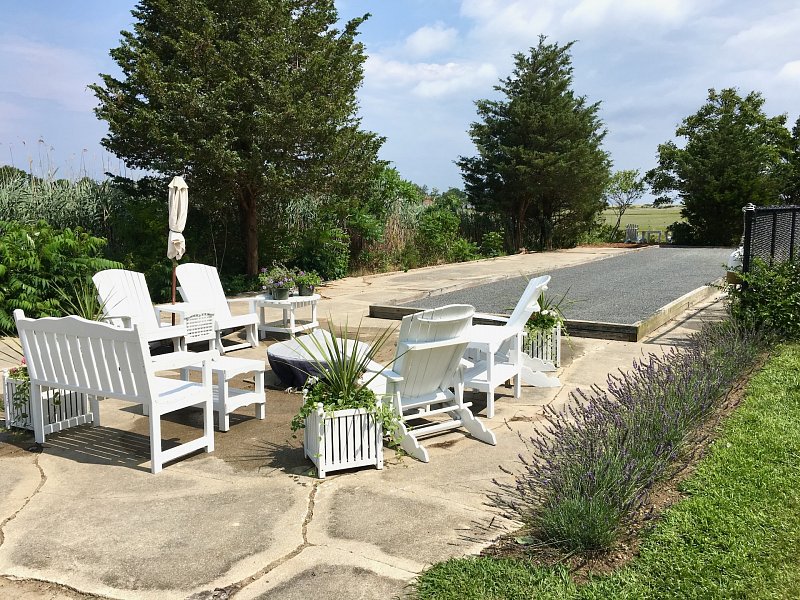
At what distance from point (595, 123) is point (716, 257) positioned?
8614 millimetres

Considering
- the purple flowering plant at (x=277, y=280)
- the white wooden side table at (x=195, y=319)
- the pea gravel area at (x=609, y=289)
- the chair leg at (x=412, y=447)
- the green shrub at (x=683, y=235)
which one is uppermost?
the green shrub at (x=683, y=235)

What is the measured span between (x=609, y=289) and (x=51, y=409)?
37.6 feet

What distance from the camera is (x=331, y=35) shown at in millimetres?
14453

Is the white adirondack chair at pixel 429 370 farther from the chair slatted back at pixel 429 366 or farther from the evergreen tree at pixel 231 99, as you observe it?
the evergreen tree at pixel 231 99

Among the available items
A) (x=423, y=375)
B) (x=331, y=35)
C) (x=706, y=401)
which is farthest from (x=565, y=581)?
(x=331, y=35)

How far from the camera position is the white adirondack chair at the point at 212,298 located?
795 centimetres

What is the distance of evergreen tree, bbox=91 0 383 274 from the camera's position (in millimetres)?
12133

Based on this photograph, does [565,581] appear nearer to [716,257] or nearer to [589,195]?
[716,257]

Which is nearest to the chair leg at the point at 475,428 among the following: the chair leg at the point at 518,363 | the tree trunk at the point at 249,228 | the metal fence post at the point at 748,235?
the chair leg at the point at 518,363

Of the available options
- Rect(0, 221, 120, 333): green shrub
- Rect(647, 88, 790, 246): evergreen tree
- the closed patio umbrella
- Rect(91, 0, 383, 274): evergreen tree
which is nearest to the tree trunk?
Rect(91, 0, 383, 274): evergreen tree

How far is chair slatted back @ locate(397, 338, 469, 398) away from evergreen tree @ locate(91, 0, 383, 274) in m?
8.67

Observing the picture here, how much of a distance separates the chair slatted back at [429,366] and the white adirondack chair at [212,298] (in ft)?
12.4

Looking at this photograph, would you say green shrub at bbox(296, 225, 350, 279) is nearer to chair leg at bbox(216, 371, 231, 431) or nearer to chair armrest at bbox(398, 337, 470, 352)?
chair leg at bbox(216, 371, 231, 431)

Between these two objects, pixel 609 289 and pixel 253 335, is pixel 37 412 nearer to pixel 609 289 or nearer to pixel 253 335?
pixel 253 335
